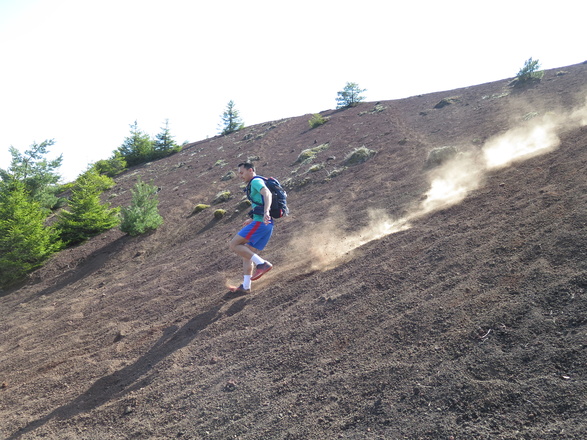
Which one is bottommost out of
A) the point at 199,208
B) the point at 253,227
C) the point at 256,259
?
the point at 256,259

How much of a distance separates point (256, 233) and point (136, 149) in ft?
95.4

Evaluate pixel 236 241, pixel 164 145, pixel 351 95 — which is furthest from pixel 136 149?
pixel 236 241

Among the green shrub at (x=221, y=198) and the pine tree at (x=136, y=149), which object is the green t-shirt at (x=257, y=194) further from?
the pine tree at (x=136, y=149)

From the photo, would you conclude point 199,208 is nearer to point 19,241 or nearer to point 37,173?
point 19,241

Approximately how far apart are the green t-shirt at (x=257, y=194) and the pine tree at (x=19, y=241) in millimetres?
10443

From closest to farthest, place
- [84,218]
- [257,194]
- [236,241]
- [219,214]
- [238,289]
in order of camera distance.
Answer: [257,194] < [236,241] < [238,289] < [219,214] < [84,218]

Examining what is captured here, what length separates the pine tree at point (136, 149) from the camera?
31.6 m

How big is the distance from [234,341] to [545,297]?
3652 mm

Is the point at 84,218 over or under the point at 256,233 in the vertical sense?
over

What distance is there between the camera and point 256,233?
20.1 ft

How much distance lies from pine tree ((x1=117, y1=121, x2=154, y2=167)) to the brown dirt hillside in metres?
22.3

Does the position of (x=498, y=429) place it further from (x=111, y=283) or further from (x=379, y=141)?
(x=379, y=141)

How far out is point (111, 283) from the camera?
10125 mm

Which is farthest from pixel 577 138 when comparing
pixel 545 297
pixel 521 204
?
pixel 545 297
